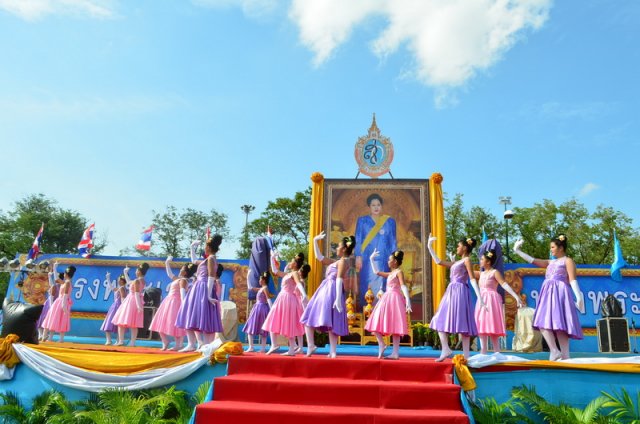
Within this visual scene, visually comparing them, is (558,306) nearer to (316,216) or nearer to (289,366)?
(289,366)

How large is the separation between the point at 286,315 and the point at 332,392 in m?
2.24

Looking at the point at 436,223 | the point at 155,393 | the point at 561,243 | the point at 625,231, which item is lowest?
the point at 155,393

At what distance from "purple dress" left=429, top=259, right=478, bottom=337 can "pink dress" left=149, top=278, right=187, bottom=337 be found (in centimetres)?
469

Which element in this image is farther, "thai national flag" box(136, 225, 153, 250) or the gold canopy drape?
"thai national flag" box(136, 225, 153, 250)

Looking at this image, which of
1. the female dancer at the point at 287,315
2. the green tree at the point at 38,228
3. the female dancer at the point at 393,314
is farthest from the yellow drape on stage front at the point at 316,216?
the green tree at the point at 38,228

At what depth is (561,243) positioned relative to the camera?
6.54 meters

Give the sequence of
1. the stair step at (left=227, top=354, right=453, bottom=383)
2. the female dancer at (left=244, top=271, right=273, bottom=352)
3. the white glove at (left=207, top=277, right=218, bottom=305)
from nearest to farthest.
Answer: the stair step at (left=227, top=354, right=453, bottom=383) → the white glove at (left=207, top=277, right=218, bottom=305) → the female dancer at (left=244, top=271, right=273, bottom=352)

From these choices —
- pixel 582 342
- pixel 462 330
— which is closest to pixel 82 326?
pixel 462 330

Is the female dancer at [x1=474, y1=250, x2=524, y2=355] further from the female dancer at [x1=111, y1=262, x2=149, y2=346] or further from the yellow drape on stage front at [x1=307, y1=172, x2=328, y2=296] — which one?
the female dancer at [x1=111, y1=262, x2=149, y2=346]

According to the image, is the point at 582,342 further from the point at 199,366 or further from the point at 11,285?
the point at 11,285

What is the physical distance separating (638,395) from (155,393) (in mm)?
5604

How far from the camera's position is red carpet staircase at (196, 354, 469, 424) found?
4.70m

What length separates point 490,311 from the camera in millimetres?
7211

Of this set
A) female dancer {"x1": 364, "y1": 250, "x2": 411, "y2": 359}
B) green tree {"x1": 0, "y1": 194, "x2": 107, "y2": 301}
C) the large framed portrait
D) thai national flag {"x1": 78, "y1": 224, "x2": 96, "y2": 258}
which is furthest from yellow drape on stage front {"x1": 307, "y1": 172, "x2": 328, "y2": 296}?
green tree {"x1": 0, "y1": 194, "x2": 107, "y2": 301}
